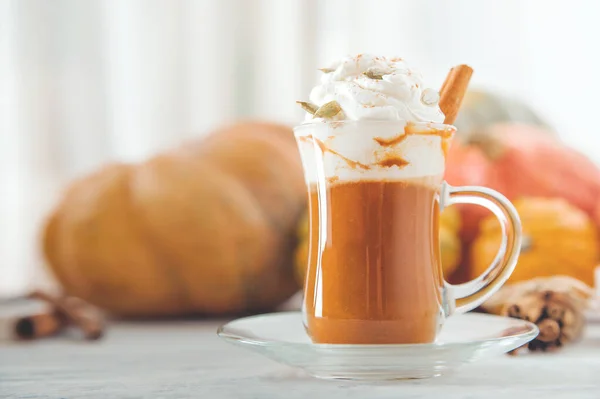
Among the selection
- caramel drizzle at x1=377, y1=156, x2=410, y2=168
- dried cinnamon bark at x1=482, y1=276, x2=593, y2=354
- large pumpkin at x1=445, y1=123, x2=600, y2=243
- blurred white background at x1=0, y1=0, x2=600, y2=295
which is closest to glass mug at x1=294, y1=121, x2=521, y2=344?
caramel drizzle at x1=377, y1=156, x2=410, y2=168

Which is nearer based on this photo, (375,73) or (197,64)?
(375,73)

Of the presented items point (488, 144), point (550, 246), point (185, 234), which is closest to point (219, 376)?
point (185, 234)

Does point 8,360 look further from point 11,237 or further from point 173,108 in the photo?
point 173,108

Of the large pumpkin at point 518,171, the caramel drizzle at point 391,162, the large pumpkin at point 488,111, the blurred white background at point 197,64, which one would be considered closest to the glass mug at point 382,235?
the caramel drizzle at point 391,162

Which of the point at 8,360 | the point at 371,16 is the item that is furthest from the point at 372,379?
the point at 371,16

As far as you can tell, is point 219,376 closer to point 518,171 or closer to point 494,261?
point 494,261
